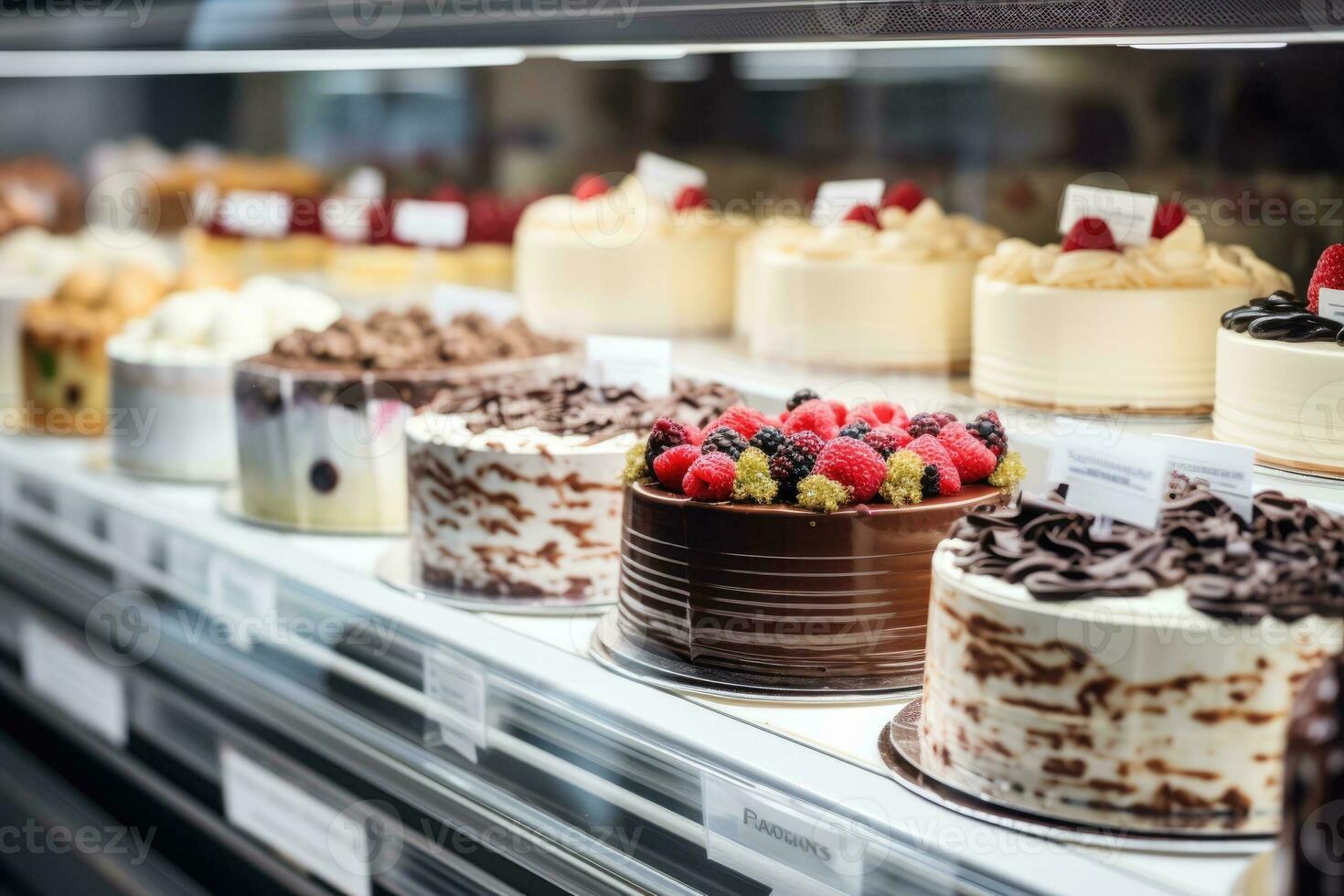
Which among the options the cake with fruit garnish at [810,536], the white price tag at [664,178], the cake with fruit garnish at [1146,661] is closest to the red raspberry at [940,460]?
the cake with fruit garnish at [810,536]

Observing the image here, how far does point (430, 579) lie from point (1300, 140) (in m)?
1.24

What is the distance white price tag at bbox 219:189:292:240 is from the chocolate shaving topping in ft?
5.13

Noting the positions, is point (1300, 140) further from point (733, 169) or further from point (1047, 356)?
point (733, 169)

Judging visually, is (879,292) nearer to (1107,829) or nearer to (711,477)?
(711,477)

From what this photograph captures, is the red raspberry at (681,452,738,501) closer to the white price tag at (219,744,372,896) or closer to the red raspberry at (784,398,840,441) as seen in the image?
the red raspberry at (784,398,840,441)

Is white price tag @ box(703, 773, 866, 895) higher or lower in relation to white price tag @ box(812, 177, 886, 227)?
lower

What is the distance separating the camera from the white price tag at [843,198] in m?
2.16

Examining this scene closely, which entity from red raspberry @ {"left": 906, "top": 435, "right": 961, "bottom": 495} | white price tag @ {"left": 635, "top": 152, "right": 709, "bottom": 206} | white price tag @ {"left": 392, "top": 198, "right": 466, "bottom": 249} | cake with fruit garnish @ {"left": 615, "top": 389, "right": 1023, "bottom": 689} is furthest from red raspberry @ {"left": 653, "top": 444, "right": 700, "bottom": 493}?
white price tag @ {"left": 392, "top": 198, "right": 466, "bottom": 249}

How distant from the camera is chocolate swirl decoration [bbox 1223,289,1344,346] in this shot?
4.70 feet

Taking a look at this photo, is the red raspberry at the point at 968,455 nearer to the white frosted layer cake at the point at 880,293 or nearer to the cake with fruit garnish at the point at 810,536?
the cake with fruit garnish at the point at 810,536

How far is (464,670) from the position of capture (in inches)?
66.8

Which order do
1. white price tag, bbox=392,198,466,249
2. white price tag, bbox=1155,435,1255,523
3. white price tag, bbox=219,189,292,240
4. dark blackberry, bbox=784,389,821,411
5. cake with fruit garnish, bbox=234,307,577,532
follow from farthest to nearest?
white price tag, bbox=219,189,292,240, white price tag, bbox=392,198,466,249, cake with fruit garnish, bbox=234,307,577,532, dark blackberry, bbox=784,389,821,411, white price tag, bbox=1155,435,1255,523

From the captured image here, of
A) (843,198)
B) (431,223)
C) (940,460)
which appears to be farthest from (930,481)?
(431,223)

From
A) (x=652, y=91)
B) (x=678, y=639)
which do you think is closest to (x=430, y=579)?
(x=678, y=639)
